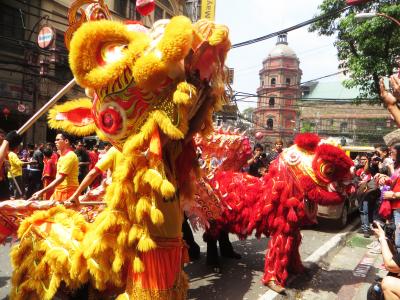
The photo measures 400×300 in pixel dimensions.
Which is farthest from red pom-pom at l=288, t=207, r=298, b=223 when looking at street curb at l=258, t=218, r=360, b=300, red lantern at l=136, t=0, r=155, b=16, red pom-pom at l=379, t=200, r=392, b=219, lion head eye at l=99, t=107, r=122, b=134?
red lantern at l=136, t=0, r=155, b=16

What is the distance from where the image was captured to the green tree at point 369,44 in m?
10.6

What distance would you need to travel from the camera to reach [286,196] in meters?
4.10

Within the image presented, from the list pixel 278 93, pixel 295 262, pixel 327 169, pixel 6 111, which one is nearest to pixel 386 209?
pixel 295 262

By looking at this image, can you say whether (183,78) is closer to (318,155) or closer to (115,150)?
(115,150)

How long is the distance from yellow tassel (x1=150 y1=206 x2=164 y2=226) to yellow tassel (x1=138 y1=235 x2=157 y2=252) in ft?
0.44

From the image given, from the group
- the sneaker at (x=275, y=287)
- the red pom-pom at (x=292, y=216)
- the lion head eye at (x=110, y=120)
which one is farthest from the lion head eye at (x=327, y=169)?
the lion head eye at (x=110, y=120)

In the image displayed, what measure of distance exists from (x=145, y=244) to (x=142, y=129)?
710 mm

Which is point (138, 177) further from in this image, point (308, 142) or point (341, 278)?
point (341, 278)

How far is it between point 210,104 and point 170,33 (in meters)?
0.62

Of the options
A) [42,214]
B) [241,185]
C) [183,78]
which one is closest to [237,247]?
[241,185]

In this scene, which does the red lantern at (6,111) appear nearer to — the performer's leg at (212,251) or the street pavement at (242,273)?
the street pavement at (242,273)

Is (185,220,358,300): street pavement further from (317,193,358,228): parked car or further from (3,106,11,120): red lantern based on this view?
(3,106,11,120): red lantern

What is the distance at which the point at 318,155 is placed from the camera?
3.95m

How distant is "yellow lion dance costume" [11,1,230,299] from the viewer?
7.24 ft
